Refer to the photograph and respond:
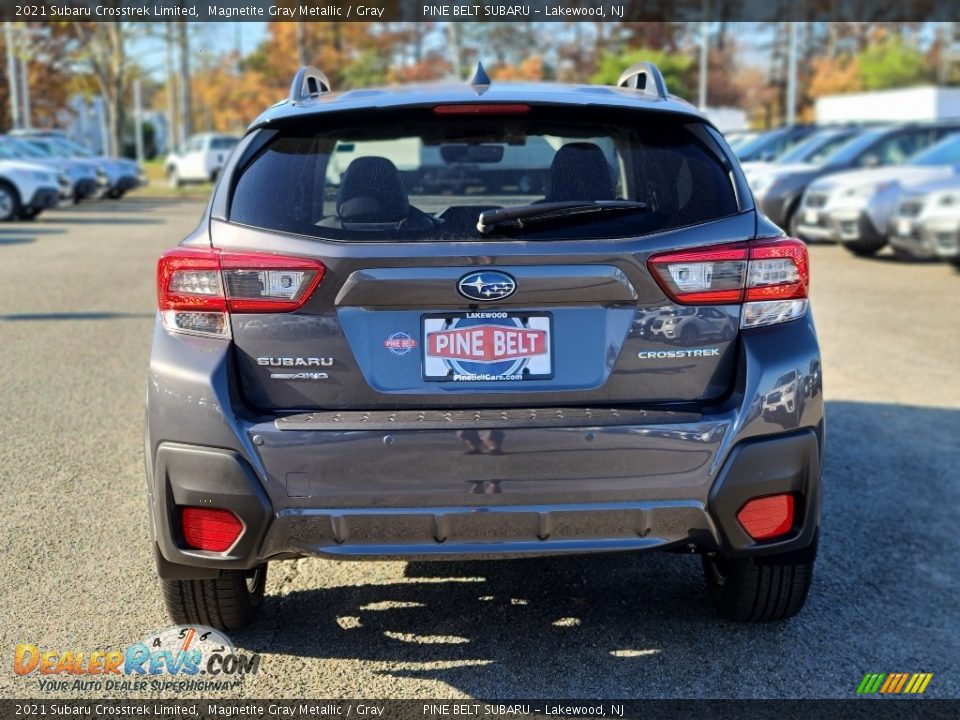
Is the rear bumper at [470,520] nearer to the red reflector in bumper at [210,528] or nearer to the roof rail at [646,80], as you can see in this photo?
the red reflector in bumper at [210,528]

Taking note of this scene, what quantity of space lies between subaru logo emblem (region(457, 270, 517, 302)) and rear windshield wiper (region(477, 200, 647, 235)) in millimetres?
143

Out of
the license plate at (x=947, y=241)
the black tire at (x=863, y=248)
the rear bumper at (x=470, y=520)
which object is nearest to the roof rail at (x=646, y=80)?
the rear bumper at (x=470, y=520)

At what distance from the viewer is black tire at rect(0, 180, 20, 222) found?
22500 mm

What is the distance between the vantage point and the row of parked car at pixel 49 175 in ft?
74.2

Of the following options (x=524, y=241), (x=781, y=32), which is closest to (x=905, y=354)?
(x=524, y=241)

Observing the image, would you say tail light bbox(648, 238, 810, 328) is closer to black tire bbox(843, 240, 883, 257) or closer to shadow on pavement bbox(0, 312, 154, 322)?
shadow on pavement bbox(0, 312, 154, 322)

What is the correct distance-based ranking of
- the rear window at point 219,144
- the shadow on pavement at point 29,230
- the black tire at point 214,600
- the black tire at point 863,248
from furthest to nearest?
the rear window at point 219,144 → the shadow on pavement at point 29,230 → the black tire at point 863,248 → the black tire at point 214,600

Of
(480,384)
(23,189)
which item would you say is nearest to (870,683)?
(480,384)

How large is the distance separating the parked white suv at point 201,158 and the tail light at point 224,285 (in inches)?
1584

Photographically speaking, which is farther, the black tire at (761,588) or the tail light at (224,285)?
the black tire at (761,588)

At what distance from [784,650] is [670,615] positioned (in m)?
0.42

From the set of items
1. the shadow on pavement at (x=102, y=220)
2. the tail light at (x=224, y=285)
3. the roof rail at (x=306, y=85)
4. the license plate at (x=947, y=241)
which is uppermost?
the roof rail at (x=306, y=85)

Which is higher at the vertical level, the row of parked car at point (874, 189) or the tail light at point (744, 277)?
the tail light at point (744, 277)

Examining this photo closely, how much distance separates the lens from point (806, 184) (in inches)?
728
